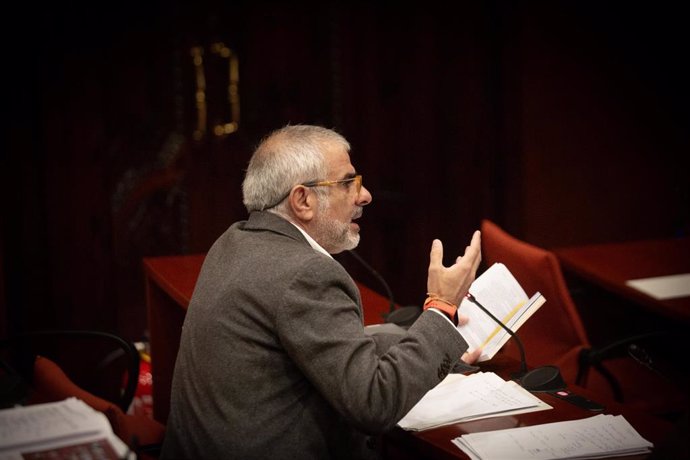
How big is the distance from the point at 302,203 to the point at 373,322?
0.78 metres

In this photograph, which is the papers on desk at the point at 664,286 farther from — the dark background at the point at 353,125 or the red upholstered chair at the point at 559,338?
the dark background at the point at 353,125

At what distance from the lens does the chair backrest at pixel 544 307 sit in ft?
9.42

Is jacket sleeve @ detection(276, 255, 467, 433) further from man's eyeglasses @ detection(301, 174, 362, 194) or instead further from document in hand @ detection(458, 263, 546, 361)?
document in hand @ detection(458, 263, 546, 361)

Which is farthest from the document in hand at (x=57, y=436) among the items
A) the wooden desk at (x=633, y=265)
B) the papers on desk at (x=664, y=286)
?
the papers on desk at (x=664, y=286)

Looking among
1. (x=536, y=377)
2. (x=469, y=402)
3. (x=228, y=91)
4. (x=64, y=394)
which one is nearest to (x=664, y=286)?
(x=536, y=377)

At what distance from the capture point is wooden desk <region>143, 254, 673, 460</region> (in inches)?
76.5

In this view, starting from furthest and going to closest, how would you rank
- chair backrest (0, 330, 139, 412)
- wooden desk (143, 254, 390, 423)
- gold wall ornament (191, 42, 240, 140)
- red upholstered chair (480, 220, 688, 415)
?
1. gold wall ornament (191, 42, 240, 140)
2. chair backrest (0, 330, 139, 412)
3. wooden desk (143, 254, 390, 423)
4. red upholstered chair (480, 220, 688, 415)

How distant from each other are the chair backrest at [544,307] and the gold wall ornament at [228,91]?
1868mm

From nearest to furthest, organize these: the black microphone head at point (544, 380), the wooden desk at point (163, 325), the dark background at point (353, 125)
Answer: the black microphone head at point (544, 380) → the wooden desk at point (163, 325) → the dark background at point (353, 125)

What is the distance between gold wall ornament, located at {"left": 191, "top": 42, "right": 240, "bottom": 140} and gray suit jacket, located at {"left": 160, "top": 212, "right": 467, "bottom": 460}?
105 inches

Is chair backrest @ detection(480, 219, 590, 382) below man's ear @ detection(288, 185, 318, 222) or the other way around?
below

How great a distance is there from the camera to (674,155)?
5.25 metres

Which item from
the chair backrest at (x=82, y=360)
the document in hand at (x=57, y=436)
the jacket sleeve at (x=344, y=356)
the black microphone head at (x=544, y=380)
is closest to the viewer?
the document in hand at (x=57, y=436)

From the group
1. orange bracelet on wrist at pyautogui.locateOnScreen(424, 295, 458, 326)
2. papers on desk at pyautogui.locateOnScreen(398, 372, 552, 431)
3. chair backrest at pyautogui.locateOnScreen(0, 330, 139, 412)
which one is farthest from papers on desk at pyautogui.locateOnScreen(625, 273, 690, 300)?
chair backrest at pyautogui.locateOnScreen(0, 330, 139, 412)
